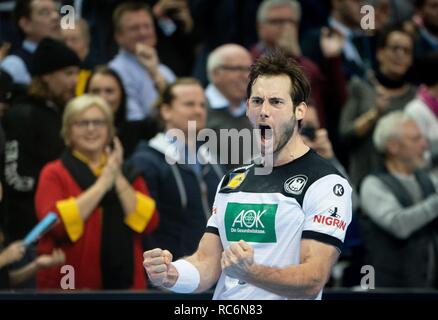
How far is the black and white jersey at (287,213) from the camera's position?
514cm

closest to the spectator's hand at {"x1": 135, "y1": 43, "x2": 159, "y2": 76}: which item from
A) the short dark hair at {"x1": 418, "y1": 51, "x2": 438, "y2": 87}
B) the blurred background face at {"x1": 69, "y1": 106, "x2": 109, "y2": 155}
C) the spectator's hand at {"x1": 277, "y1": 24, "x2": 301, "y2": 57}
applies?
the spectator's hand at {"x1": 277, "y1": 24, "x2": 301, "y2": 57}

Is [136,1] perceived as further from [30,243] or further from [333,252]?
[333,252]

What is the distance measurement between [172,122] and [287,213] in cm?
315

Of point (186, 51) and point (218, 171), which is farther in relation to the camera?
point (186, 51)

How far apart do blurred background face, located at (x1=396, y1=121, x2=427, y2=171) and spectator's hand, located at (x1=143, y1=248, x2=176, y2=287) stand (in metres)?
3.98

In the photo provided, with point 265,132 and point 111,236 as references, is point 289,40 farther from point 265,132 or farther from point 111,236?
point 265,132

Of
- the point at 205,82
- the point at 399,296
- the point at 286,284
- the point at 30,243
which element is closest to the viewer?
the point at 286,284

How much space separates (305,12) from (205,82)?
4.90ft

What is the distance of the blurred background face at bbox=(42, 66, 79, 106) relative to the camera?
8.22m

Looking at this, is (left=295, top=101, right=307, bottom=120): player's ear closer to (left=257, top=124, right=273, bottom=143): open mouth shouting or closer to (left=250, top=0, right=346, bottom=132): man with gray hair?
(left=257, top=124, right=273, bottom=143): open mouth shouting

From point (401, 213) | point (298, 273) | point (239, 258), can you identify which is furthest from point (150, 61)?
point (239, 258)

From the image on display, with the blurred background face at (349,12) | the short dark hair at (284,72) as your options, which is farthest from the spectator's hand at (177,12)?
the short dark hair at (284,72)

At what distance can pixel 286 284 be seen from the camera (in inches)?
198
